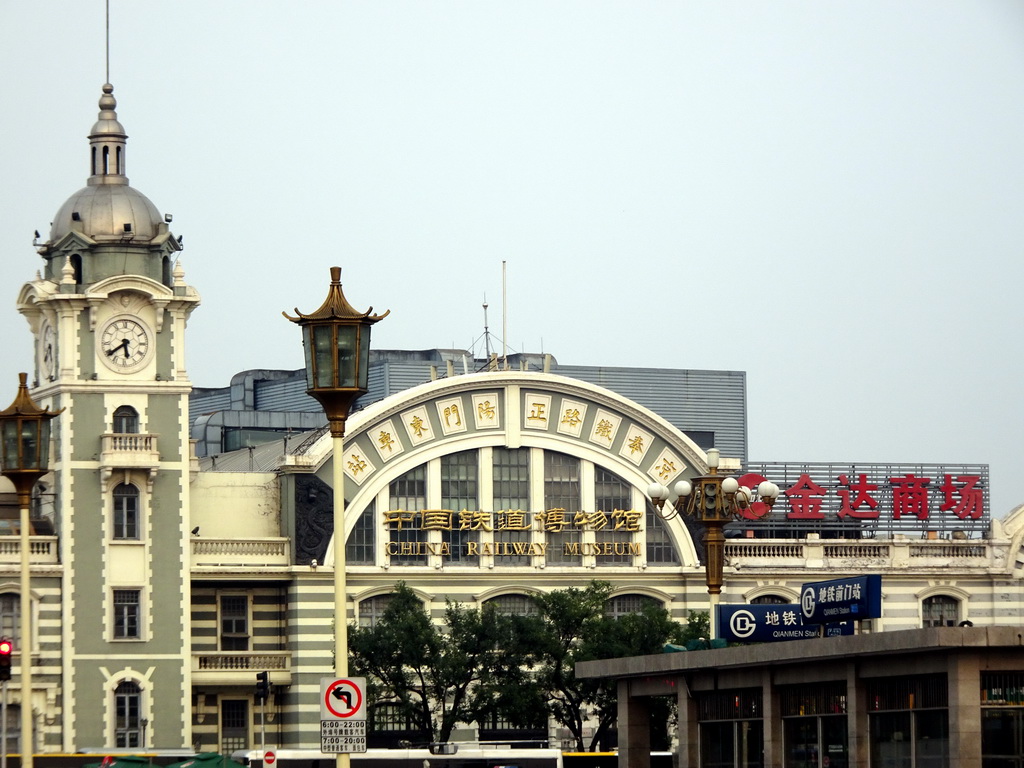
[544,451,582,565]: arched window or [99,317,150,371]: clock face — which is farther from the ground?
[99,317,150,371]: clock face

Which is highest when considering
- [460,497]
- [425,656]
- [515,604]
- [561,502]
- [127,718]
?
[460,497]

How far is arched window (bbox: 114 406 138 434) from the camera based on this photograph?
73.7 meters

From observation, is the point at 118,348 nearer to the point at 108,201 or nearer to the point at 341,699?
the point at 108,201

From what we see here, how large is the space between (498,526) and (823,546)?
457 inches

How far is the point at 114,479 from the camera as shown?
7294 centimetres

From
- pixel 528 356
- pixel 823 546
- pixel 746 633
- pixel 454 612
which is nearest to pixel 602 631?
pixel 454 612

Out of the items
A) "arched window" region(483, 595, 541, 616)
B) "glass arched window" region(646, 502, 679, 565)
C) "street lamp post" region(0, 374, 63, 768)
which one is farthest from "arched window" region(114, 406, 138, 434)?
"street lamp post" region(0, 374, 63, 768)

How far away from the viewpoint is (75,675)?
7150cm

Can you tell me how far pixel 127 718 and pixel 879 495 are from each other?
2814cm

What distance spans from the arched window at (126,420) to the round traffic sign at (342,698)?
40785 mm

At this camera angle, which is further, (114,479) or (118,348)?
(118,348)

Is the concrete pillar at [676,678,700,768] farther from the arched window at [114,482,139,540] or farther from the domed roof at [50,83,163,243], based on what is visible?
the domed roof at [50,83,163,243]

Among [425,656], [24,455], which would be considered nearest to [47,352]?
[425,656]

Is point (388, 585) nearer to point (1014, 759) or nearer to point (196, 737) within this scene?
point (196, 737)
